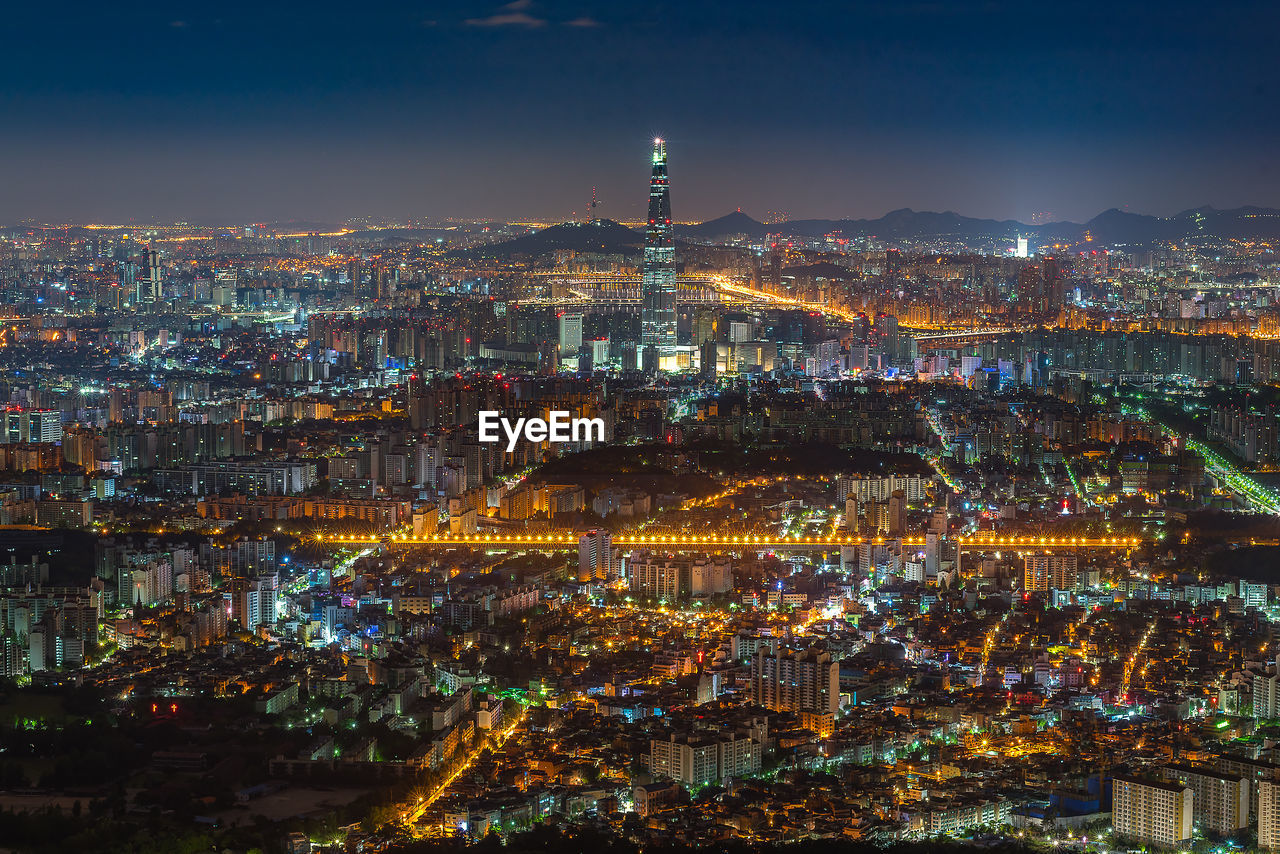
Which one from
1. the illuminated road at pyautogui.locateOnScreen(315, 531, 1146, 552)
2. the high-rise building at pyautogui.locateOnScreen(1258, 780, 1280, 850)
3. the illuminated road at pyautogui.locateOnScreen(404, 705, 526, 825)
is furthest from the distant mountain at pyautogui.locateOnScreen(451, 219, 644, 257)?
the high-rise building at pyautogui.locateOnScreen(1258, 780, 1280, 850)

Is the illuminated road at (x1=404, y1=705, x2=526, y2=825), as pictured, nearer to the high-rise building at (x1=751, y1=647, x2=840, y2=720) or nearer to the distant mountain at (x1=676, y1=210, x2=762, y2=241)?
the high-rise building at (x1=751, y1=647, x2=840, y2=720)

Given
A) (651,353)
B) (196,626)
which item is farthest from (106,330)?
(196,626)

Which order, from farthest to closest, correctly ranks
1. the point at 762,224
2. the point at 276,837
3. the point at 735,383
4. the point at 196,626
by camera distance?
the point at 762,224, the point at 735,383, the point at 196,626, the point at 276,837

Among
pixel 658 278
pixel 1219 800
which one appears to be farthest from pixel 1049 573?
pixel 658 278

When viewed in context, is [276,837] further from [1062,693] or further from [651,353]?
[651,353]

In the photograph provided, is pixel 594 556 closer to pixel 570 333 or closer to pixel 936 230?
pixel 570 333

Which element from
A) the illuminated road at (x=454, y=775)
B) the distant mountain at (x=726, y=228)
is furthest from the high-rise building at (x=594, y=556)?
the distant mountain at (x=726, y=228)
